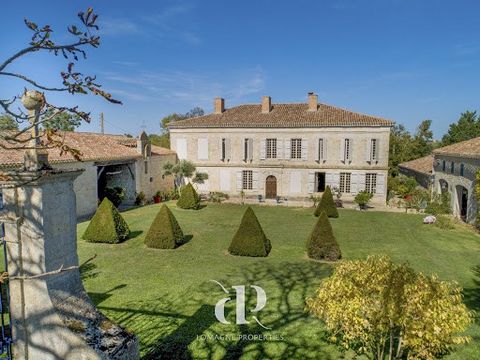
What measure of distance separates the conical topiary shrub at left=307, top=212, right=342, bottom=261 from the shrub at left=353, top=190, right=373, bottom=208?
11442 millimetres

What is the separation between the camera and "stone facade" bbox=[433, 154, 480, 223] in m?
18.5

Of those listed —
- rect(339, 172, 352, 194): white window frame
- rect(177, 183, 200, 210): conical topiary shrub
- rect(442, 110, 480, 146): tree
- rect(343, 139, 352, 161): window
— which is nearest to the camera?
rect(177, 183, 200, 210): conical topiary shrub

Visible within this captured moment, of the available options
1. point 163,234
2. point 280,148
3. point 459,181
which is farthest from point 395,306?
point 280,148

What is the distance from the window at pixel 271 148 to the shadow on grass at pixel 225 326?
56.2ft

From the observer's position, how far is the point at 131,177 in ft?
75.6

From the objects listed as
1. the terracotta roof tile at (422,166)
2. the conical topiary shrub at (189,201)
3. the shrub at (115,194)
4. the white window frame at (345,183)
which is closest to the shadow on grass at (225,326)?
the conical topiary shrub at (189,201)

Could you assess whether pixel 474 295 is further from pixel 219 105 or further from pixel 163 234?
pixel 219 105

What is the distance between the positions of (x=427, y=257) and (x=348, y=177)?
12806 mm

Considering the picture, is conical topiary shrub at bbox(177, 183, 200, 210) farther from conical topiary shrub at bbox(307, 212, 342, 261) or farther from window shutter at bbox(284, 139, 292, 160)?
conical topiary shrub at bbox(307, 212, 342, 261)

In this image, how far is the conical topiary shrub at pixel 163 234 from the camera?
1313 centimetres

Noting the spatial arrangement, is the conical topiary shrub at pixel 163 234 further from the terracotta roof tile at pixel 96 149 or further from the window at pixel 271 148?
the window at pixel 271 148

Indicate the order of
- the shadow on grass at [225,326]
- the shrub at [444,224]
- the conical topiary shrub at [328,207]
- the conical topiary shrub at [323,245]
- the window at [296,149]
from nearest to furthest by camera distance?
1. the shadow on grass at [225,326]
2. the conical topiary shrub at [323,245]
3. the shrub at [444,224]
4. the conical topiary shrub at [328,207]
5. the window at [296,149]

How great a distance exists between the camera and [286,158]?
86.2 feet

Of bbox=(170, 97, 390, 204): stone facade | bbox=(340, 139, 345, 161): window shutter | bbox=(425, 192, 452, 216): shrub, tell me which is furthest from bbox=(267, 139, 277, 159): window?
bbox=(425, 192, 452, 216): shrub
